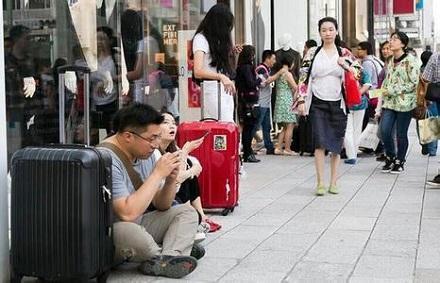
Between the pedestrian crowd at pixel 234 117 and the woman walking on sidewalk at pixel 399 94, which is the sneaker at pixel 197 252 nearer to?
the pedestrian crowd at pixel 234 117

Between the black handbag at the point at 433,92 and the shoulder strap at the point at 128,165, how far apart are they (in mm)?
3763

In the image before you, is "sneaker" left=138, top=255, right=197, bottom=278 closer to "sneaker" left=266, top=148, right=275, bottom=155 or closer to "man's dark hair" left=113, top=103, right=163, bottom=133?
"man's dark hair" left=113, top=103, right=163, bottom=133

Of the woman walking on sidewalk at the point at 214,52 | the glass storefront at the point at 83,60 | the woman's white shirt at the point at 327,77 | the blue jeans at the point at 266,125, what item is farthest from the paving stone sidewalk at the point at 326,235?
the blue jeans at the point at 266,125

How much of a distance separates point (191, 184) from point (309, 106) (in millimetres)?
2245

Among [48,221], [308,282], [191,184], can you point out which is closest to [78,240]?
[48,221]

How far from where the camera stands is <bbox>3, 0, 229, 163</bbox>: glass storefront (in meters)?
5.64

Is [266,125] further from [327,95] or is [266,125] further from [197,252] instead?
[197,252]

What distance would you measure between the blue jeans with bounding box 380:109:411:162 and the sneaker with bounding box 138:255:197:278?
194 inches

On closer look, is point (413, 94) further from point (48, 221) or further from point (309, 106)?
point (48, 221)

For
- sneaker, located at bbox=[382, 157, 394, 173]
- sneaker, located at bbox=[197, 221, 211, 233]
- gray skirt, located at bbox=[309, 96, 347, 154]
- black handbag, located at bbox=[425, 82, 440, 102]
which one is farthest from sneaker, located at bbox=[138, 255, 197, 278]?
sneaker, located at bbox=[382, 157, 394, 173]

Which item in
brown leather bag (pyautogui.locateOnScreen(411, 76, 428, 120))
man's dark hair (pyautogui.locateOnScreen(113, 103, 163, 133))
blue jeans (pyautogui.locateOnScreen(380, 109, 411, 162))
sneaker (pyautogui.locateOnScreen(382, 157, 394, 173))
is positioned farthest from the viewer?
sneaker (pyautogui.locateOnScreen(382, 157, 394, 173))

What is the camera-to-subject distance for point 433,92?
6.98 m

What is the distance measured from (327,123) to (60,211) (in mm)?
3890

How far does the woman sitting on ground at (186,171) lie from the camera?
15.0ft
